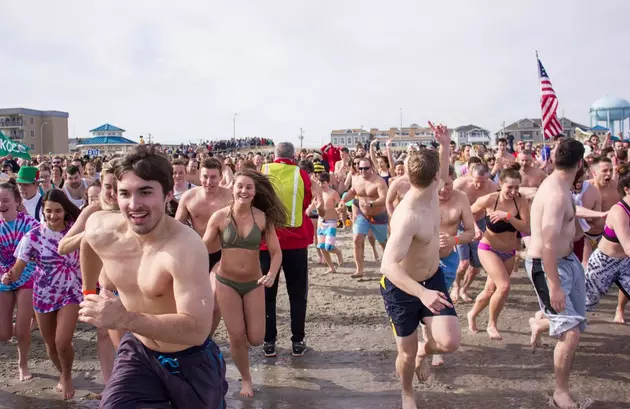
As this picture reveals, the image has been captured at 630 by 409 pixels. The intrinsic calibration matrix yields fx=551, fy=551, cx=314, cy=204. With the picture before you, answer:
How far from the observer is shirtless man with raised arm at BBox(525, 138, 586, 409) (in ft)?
13.3

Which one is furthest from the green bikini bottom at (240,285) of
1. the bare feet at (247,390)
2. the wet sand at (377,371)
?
the wet sand at (377,371)

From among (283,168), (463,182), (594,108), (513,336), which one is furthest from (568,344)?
(594,108)

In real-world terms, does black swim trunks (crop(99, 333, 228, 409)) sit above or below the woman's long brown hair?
below

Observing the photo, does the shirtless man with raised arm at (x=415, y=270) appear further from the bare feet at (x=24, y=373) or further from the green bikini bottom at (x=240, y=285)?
the bare feet at (x=24, y=373)

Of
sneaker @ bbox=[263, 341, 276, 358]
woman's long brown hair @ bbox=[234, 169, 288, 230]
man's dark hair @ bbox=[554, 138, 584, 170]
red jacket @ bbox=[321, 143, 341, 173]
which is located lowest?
sneaker @ bbox=[263, 341, 276, 358]

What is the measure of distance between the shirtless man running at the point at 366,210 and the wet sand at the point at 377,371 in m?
1.98

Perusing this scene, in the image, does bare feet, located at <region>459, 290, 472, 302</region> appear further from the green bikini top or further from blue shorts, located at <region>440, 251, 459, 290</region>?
the green bikini top

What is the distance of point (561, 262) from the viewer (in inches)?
169

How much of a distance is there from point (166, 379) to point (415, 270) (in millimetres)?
2056

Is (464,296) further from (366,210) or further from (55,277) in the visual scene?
(55,277)

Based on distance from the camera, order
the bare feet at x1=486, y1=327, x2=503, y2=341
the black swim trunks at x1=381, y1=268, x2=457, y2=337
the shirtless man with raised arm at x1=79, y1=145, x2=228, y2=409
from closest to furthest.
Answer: the shirtless man with raised arm at x1=79, y1=145, x2=228, y2=409 → the black swim trunks at x1=381, y1=268, x2=457, y2=337 → the bare feet at x1=486, y1=327, x2=503, y2=341

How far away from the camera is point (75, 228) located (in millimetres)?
4238

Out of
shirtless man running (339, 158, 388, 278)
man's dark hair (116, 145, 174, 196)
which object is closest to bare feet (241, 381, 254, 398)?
man's dark hair (116, 145, 174, 196)

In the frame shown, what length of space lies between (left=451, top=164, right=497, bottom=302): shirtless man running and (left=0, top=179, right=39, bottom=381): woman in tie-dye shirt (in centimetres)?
496
